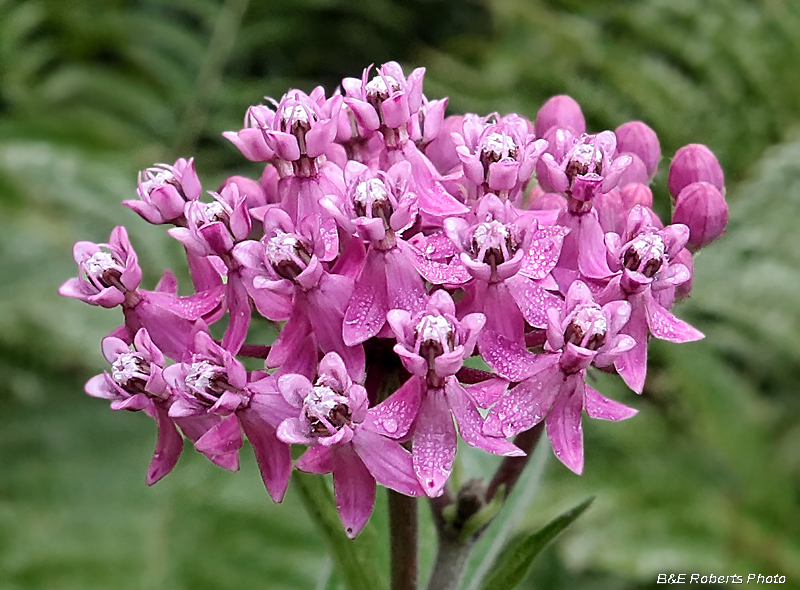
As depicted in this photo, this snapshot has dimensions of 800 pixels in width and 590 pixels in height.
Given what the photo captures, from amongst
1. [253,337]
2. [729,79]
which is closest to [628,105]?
[729,79]

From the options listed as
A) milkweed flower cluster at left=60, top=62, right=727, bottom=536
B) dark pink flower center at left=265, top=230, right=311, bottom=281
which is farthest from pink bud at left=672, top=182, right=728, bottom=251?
dark pink flower center at left=265, top=230, right=311, bottom=281

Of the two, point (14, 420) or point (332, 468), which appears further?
point (14, 420)

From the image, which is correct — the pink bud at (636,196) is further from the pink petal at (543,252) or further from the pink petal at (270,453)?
the pink petal at (270,453)

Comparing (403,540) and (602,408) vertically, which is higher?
(602,408)

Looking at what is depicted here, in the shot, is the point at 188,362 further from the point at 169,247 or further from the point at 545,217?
the point at 169,247

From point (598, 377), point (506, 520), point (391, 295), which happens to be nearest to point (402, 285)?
point (391, 295)

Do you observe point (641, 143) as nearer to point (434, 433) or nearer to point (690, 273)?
point (690, 273)
